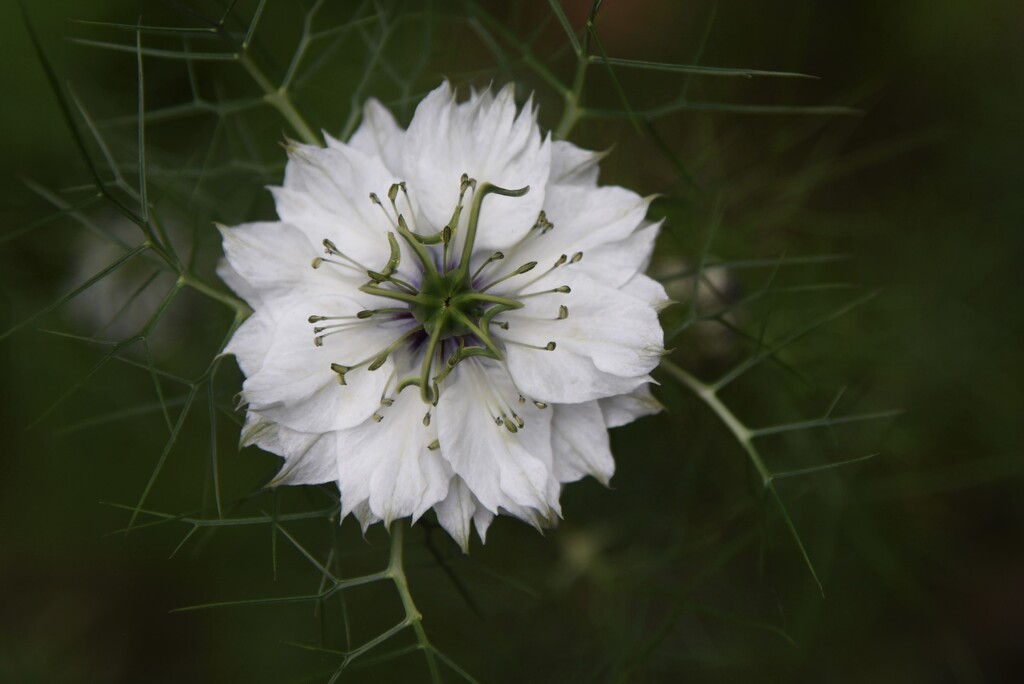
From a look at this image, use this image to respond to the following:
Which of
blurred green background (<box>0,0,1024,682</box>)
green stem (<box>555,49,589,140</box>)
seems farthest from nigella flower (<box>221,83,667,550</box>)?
blurred green background (<box>0,0,1024,682</box>)

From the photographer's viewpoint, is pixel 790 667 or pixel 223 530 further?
pixel 790 667

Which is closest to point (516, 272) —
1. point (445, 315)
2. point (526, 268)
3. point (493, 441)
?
point (526, 268)

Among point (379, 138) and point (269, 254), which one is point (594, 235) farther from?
point (269, 254)

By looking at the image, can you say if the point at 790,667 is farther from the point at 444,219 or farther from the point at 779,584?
the point at 444,219

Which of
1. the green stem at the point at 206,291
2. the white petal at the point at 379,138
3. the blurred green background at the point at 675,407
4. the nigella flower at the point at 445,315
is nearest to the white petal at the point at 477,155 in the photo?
the nigella flower at the point at 445,315

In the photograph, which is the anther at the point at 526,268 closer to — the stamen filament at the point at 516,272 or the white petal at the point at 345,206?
the stamen filament at the point at 516,272

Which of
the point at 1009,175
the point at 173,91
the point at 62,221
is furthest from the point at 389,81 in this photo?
the point at 1009,175
